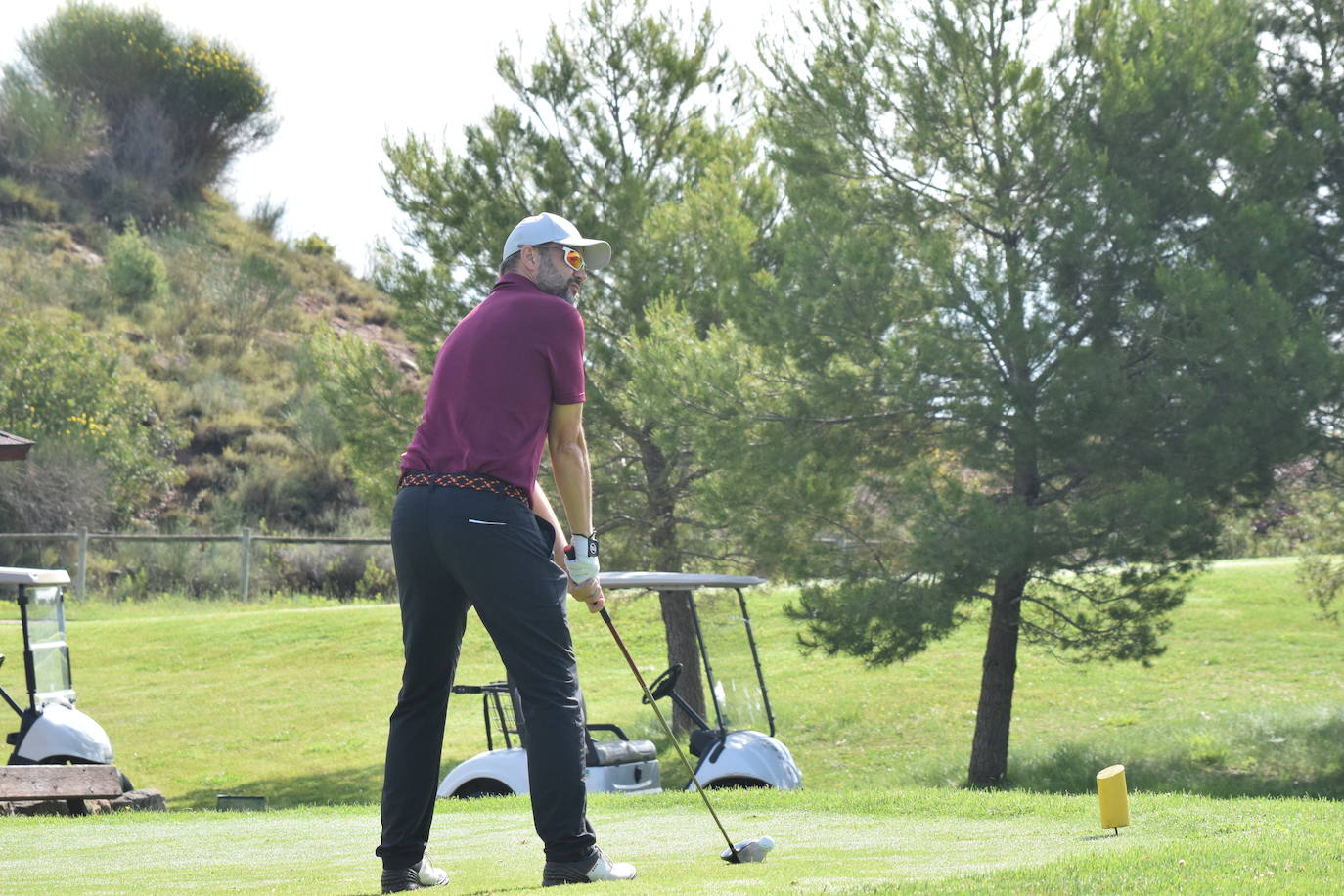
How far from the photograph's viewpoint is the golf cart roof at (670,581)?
10656mm

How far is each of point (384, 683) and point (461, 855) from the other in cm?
1644

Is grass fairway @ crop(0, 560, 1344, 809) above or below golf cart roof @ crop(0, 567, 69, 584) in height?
below

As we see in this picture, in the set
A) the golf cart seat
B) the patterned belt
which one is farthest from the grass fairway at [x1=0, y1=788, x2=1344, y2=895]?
the golf cart seat

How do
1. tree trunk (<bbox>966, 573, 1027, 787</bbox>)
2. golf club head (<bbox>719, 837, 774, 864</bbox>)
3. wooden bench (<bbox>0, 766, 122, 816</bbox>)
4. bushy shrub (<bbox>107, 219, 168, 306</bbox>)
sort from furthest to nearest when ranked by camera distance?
bushy shrub (<bbox>107, 219, 168, 306</bbox>) < tree trunk (<bbox>966, 573, 1027, 787</bbox>) < wooden bench (<bbox>0, 766, 122, 816</bbox>) < golf club head (<bbox>719, 837, 774, 864</bbox>)

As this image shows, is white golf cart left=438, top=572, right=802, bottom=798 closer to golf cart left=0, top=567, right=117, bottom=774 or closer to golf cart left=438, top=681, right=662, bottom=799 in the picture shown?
golf cart left=438, top=681, right=662, bottom=799

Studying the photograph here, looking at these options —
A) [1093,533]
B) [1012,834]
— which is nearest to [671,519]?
[1093,533]

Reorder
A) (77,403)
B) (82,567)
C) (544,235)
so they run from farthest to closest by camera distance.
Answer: (77,403), (82,567), (544,235)

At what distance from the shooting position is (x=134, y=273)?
47094 mm

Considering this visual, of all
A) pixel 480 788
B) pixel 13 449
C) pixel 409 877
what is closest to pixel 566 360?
pixel 409 877

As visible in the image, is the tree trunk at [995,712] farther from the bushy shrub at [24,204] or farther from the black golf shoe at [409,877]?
the bushy shrub at [24,204]

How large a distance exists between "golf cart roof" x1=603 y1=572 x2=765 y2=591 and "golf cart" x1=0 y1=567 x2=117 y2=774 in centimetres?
490

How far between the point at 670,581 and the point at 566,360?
6.84 meters

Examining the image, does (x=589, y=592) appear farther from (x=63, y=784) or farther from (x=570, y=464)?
(x=63, y=784)

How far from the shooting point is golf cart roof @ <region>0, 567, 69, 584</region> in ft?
40.7
